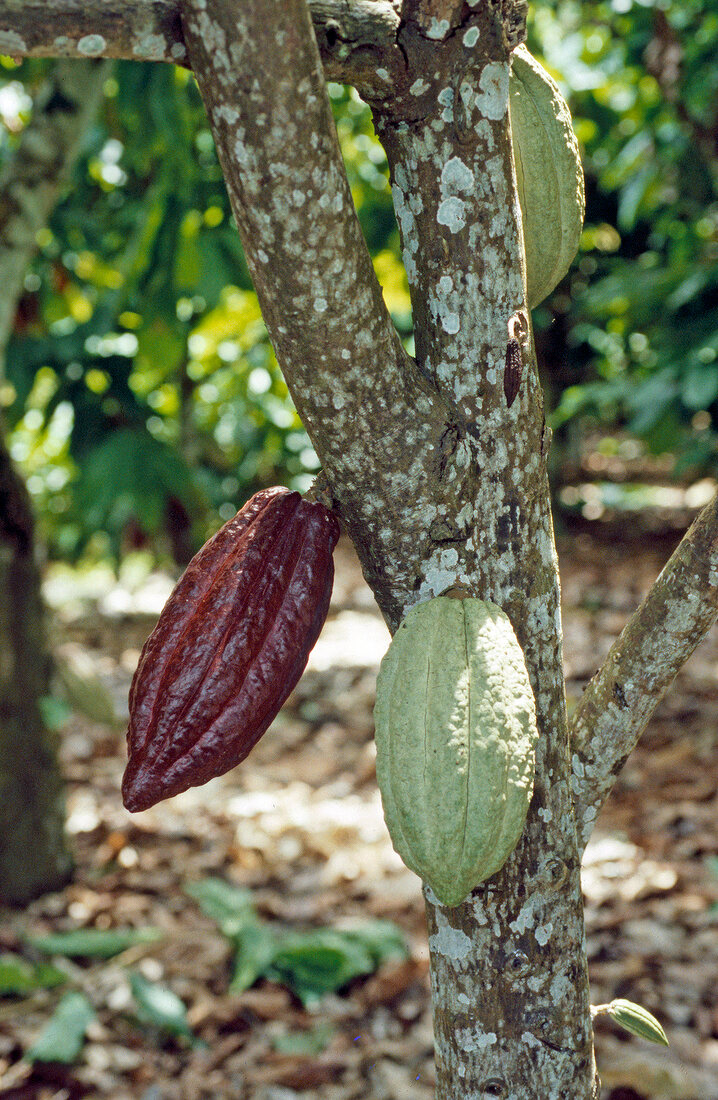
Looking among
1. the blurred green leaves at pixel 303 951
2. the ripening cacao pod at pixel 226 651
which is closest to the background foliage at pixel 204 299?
the blurred green leaves at pixel 303 951

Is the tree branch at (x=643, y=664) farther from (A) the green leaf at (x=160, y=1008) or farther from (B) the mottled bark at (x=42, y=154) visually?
(B) the mottled bark at (x=42, y=154)

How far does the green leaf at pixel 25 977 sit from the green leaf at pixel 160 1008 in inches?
7.5

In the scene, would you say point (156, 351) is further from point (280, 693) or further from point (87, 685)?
point (280, 693)

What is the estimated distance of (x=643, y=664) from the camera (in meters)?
0.86

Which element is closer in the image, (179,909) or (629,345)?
(179,909)

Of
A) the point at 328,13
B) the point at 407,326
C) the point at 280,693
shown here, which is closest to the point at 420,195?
the point at 328,13

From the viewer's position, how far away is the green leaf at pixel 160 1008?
186 centimetres

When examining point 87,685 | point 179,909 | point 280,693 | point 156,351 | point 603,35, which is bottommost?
point 179,909

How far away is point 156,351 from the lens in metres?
2.82

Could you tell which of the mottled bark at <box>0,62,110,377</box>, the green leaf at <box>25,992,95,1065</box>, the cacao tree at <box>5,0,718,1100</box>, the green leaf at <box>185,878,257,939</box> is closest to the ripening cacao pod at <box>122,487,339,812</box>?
the cacao tree at <box>5,0,718,1100</box>

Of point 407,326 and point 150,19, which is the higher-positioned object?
point 150,19

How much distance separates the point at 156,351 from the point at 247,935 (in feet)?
5.45

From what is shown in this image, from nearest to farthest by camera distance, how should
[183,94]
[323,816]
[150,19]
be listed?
[150,19], [183,94], [323,816]

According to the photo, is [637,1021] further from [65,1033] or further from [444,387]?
[65,1033]
